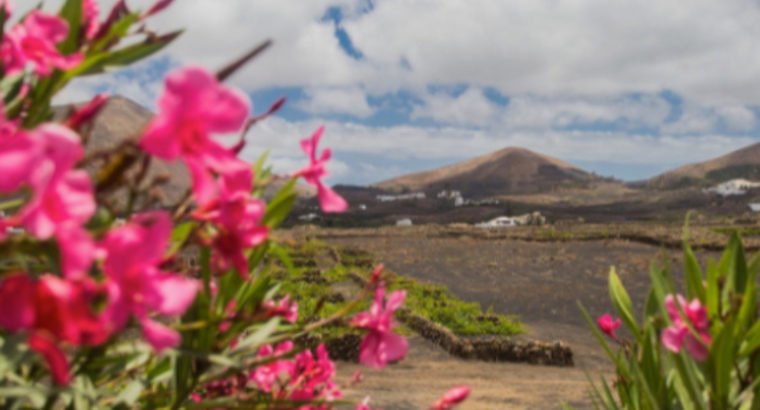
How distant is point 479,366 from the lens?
33.2 ft

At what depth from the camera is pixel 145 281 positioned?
23.7 inches

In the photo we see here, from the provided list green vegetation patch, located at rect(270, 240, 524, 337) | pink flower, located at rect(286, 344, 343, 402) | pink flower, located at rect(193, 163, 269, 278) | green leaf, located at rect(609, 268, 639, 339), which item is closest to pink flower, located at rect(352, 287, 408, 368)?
pink flower, located at rect(193, 163, 269, 278)

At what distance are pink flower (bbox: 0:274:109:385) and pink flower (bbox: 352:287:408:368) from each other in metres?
→ 0.56

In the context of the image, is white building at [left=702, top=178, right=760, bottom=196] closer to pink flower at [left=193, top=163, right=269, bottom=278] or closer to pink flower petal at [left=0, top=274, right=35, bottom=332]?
pink flower at [left=193, top=163, right=269, bottom=278]

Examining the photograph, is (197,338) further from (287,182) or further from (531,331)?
(531,331)

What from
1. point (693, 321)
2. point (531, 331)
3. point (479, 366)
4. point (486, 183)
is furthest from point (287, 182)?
point (486, 183)

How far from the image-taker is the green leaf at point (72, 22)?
1.01 m

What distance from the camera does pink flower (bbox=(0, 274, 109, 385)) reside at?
57 centimetres

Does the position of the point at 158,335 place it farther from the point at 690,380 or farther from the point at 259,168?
the point at 690,380

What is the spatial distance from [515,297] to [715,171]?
419ft

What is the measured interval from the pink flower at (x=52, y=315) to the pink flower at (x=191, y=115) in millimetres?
145

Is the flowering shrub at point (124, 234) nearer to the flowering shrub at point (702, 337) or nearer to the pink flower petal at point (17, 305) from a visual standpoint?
the pink flower petal at point (17, 305)

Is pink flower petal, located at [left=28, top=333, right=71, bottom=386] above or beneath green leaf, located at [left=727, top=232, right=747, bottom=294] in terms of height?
above

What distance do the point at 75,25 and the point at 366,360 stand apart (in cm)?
64
